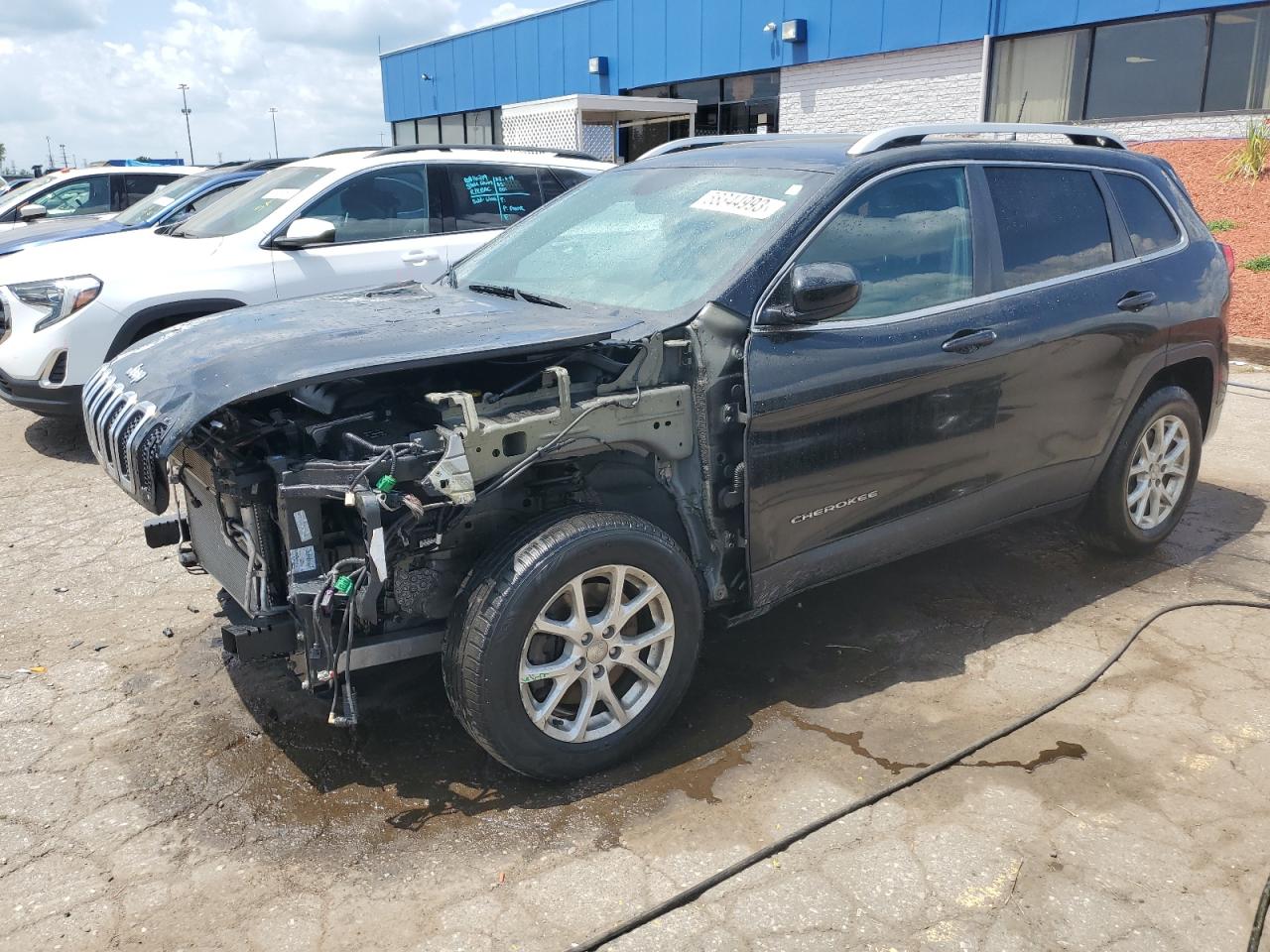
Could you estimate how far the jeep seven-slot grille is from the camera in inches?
114

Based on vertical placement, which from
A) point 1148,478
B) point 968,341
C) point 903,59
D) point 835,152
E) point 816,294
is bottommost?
point 1148,478

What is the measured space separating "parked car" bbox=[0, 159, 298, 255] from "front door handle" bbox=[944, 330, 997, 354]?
735 cm

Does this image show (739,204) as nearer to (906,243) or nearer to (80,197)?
(906,243)

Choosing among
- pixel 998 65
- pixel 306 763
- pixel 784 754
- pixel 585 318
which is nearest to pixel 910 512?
pixel 784 754

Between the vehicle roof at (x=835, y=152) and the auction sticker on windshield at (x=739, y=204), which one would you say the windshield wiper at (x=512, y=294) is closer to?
the auction sticker on windshield at (x=739, y=204)

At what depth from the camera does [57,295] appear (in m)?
6.48

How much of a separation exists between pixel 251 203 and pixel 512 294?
4.28 m

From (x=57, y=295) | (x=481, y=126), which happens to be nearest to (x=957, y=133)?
(x=57, y=295)

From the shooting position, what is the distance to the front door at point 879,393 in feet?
11.3

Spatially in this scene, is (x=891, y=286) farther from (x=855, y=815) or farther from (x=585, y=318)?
(x=855, y=815)

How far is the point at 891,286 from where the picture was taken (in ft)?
12.3

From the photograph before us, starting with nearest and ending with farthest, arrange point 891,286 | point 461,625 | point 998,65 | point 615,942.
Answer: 1. point 615,942
2. point 461,625
3. point 891,286
4. point 998,65

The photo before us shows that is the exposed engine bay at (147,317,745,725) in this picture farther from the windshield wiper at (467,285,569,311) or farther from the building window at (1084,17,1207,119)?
the building window at (1084,17,1207,119)

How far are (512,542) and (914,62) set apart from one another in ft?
63.2
